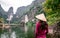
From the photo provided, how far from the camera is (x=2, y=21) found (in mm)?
23594

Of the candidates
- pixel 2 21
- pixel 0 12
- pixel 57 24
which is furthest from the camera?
pixel 0 12

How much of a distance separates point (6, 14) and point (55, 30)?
20102 mm

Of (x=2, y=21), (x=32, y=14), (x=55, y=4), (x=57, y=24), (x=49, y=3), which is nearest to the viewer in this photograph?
(x=57, y=24)

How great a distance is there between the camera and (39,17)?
3.01 meters

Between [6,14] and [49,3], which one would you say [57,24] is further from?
[6,14]

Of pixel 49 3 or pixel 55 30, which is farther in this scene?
pixel 49 3

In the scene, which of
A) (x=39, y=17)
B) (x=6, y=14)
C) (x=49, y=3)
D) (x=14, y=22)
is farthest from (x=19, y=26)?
(x=39, y=17)

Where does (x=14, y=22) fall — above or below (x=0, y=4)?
below

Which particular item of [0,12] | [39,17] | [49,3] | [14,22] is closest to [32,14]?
[14,22]

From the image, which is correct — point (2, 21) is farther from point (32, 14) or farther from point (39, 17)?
point (39, 17)

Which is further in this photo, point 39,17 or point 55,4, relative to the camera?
point 55,4

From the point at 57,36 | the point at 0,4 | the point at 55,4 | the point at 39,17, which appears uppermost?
the point at 0,4

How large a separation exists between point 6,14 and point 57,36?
20076 mm

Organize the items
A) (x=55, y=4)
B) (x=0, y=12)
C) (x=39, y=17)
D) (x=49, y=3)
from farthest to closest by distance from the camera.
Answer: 1. (x=0, y=12)
2. (x=49, y=3)
3. (x=55, y=4)
4. (x=39, y=17)
